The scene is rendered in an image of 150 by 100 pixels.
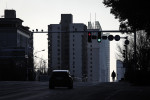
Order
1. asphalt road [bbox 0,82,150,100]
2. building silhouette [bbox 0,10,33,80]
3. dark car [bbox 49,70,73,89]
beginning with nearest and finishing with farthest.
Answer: asphalt road [bbox 0,82,150,100]
dark car [bbox 49,70,73,89]
building silhouette [bbox 0,10,33,80]

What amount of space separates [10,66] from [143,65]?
76142mm

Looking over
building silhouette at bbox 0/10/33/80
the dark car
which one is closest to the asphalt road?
the dark car

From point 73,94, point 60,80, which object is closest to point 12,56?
point 60,80

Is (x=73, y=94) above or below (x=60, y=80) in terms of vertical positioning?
below

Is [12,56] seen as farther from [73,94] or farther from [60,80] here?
[73,94]

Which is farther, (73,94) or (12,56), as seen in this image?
(12,56)

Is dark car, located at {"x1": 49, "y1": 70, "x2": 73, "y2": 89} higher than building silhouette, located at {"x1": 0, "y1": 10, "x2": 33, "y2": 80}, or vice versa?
building silhouette, located at {"x1": 0, "y1": 10, "x2": 33, "y2": 80}

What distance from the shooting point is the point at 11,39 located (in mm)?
196875

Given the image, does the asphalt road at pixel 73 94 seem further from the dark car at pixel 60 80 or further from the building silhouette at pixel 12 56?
the building silhouette at pixel 12 56

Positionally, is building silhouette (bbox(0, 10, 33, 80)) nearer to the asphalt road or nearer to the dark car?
the dark car

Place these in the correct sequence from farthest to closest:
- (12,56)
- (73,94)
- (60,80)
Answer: (12,56)
(60,80)
(73,94)

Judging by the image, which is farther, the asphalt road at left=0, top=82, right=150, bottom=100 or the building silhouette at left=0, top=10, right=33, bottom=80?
the building silhouette at left=0, top=10, right=33, bottom=80

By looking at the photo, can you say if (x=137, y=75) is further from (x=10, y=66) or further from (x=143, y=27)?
(x=10, y=66)

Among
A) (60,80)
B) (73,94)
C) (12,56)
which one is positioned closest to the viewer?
(73,94)
